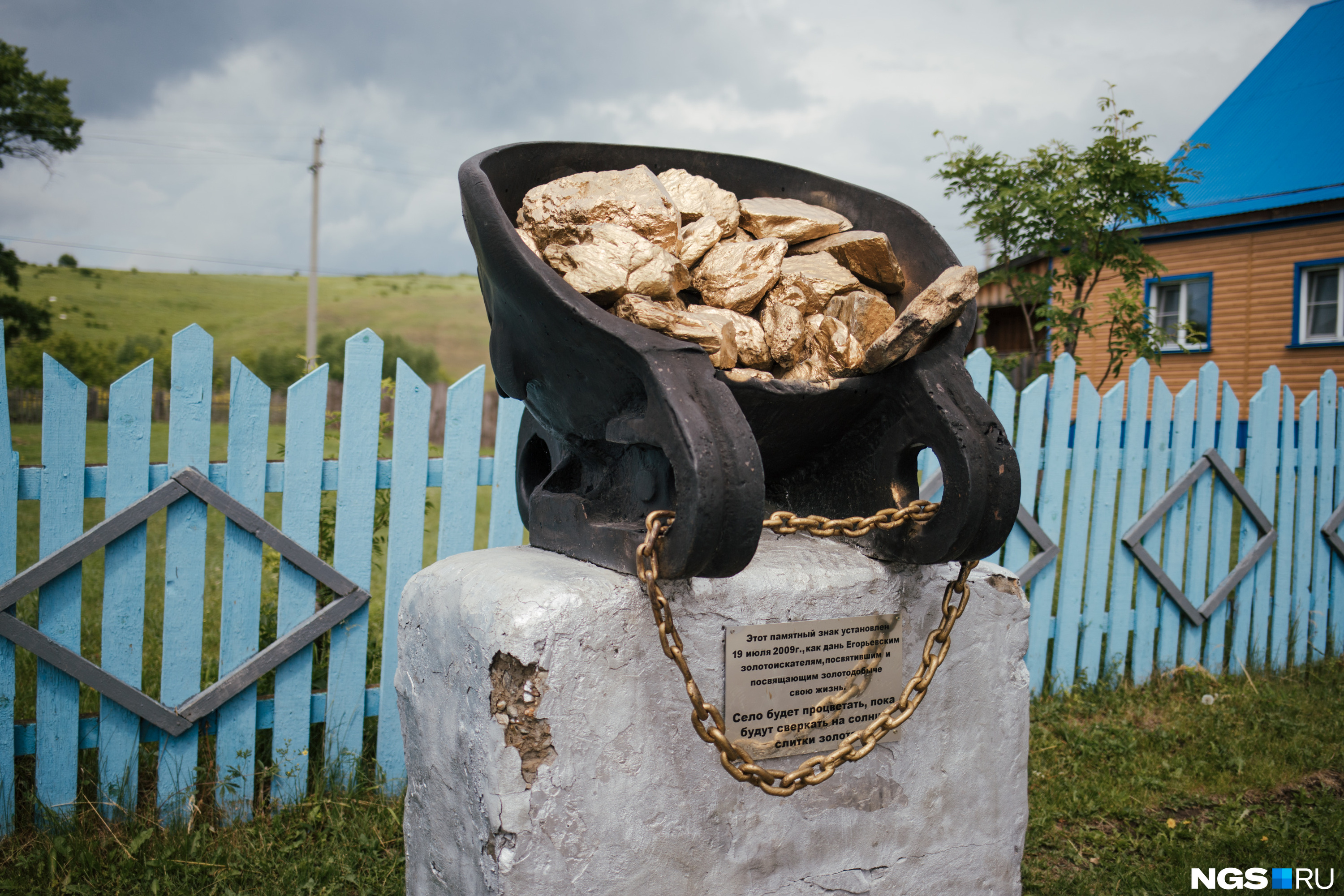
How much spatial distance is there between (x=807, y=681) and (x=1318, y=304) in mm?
11756

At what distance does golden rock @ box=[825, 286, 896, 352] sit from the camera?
176cm

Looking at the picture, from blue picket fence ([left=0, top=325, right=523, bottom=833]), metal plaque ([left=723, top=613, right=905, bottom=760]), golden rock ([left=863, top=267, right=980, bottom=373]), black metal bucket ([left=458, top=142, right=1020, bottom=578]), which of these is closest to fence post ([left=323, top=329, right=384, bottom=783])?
blue picket fence ([left=0, top=325, right=523, bottom=833])

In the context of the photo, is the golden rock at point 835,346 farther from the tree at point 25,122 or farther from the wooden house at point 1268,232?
the tree at point 25,122

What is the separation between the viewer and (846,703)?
176cm

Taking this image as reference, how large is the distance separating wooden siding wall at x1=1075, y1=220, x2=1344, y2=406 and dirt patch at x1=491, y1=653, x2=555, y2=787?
32.8 ft

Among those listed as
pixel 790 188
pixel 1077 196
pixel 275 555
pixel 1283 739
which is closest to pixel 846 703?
pixel 790 188

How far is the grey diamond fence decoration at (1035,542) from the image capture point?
3.94 metres

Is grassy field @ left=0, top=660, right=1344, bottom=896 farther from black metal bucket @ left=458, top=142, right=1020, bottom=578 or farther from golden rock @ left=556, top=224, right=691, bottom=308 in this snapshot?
golden rock @ left=556, top=224, right=691, bottom=308

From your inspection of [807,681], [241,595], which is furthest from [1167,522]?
[241,595]

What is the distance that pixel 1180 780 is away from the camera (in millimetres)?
3342

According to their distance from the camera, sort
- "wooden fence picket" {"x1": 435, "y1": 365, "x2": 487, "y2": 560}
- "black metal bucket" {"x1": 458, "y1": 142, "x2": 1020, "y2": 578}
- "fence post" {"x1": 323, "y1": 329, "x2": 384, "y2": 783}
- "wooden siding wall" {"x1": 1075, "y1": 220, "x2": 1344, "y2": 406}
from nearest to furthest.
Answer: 1. "black metal bucket" {"x1": 458, "y1": 142, "x2": 1020, "y2": 578}
2. "fence post" {"x1": 323, "y1": 329, "x2": 384, "y2": 783}
3. "wooden fence picket" {"x1": 435, "y1": 365, "x2": 487, "y2": 560}
4. "wooden siding wall" {"x1": 1075, "y1": 220, "x2": 1344, "y2": 406}

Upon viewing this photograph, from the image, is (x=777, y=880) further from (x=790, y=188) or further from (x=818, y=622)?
(x=790, y=188)

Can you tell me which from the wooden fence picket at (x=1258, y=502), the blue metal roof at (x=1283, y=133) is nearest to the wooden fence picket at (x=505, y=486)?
the wooden fence picket at (x=1258, y=502)

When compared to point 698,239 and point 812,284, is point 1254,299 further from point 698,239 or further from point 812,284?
point 698,239
